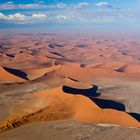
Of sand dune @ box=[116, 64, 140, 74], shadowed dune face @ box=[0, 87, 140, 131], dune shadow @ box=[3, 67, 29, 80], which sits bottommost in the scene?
sand dune @ box=[116, 64, 140, 74]

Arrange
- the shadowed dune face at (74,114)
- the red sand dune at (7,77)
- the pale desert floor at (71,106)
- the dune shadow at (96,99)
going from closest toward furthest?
the pale desert floor at (71,106)
the shadowed dune face at (74,114)
the dune shadow at (96,99)
the red sand dune at (7,77)

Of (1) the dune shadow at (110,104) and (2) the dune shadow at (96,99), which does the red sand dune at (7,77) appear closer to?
(2) the dune shadow at (96,99)

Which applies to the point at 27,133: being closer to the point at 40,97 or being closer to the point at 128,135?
the point at 128,135

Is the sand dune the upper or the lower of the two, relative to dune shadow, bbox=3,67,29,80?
lower

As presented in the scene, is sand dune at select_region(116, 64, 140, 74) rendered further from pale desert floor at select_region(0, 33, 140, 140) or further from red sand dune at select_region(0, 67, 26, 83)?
red sand dune at select_region(0, 67, 26, 83)

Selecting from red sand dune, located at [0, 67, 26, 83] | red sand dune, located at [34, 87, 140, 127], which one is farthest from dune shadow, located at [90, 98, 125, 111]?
red sand dune, located at [0, 67, 26, 83]

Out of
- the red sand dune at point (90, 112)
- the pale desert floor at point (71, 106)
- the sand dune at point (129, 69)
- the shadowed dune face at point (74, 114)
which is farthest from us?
the sand dune at point (129, 69)

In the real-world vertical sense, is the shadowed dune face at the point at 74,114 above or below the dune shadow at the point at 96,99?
above

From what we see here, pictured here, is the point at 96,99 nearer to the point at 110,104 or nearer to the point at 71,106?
the point at 110,104

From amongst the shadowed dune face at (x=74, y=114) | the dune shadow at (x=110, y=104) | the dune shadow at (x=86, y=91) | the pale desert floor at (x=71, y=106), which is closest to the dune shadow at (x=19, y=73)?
the pale desert floor at (x=71, y=106)

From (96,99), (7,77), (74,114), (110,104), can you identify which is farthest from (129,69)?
(74,114)

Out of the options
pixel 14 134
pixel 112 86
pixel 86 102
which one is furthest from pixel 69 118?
pixel 112 86
